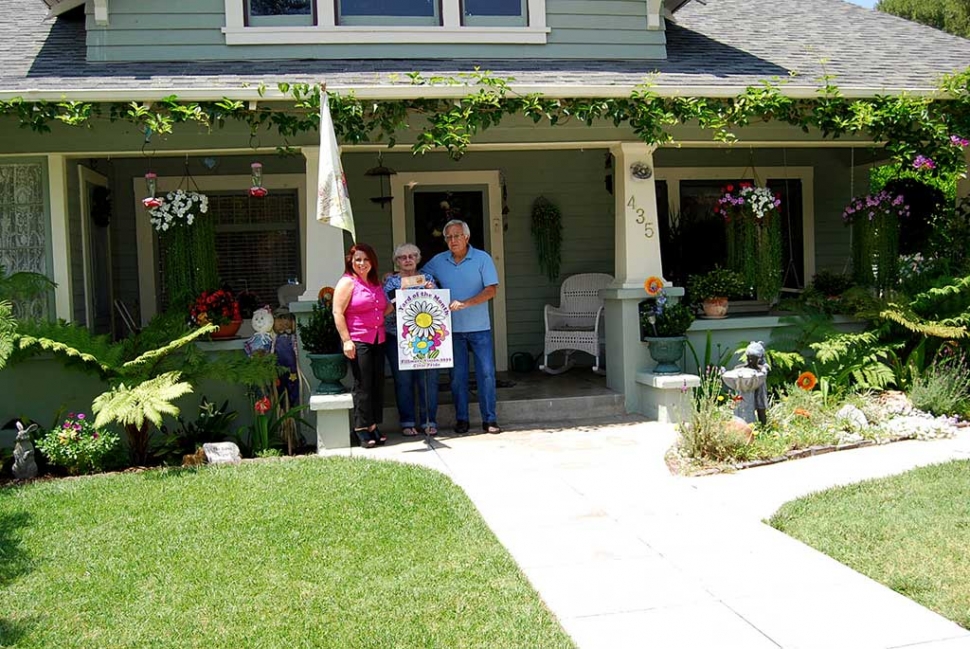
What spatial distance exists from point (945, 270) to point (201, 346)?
21.9 feet

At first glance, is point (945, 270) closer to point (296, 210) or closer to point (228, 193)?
point (296, 210)

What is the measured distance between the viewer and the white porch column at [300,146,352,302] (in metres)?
7.19

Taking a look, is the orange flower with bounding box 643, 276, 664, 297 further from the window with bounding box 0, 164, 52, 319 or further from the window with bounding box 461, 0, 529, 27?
the window with bounding box 0, 164, 52, 319

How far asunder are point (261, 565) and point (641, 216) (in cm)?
494

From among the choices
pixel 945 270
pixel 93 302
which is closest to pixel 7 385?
pixel 93 302

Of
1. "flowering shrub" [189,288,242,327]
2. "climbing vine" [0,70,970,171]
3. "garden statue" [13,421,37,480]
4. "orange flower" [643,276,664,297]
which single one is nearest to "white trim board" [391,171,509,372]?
"climbing vine" [0,70,970,171]

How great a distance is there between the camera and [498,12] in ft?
27.9

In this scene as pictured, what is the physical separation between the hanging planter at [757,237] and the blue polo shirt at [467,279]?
2.74 m

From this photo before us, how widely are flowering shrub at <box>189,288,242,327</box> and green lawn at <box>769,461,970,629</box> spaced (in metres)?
4.60

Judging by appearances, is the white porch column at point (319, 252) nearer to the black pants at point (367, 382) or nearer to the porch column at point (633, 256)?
the black pants at point (367, 382)

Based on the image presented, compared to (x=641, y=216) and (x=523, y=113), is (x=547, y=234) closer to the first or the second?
(x=641, y=216)

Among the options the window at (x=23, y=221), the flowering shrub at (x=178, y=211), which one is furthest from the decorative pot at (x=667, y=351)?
the window at (x=23, y=221)

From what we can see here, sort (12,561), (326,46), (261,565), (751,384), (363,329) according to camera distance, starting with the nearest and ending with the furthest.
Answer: (261,565) → (12,561) → (751,384) → (363,329) → (326,46)

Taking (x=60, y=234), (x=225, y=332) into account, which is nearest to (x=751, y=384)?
(x=225, y=332)
